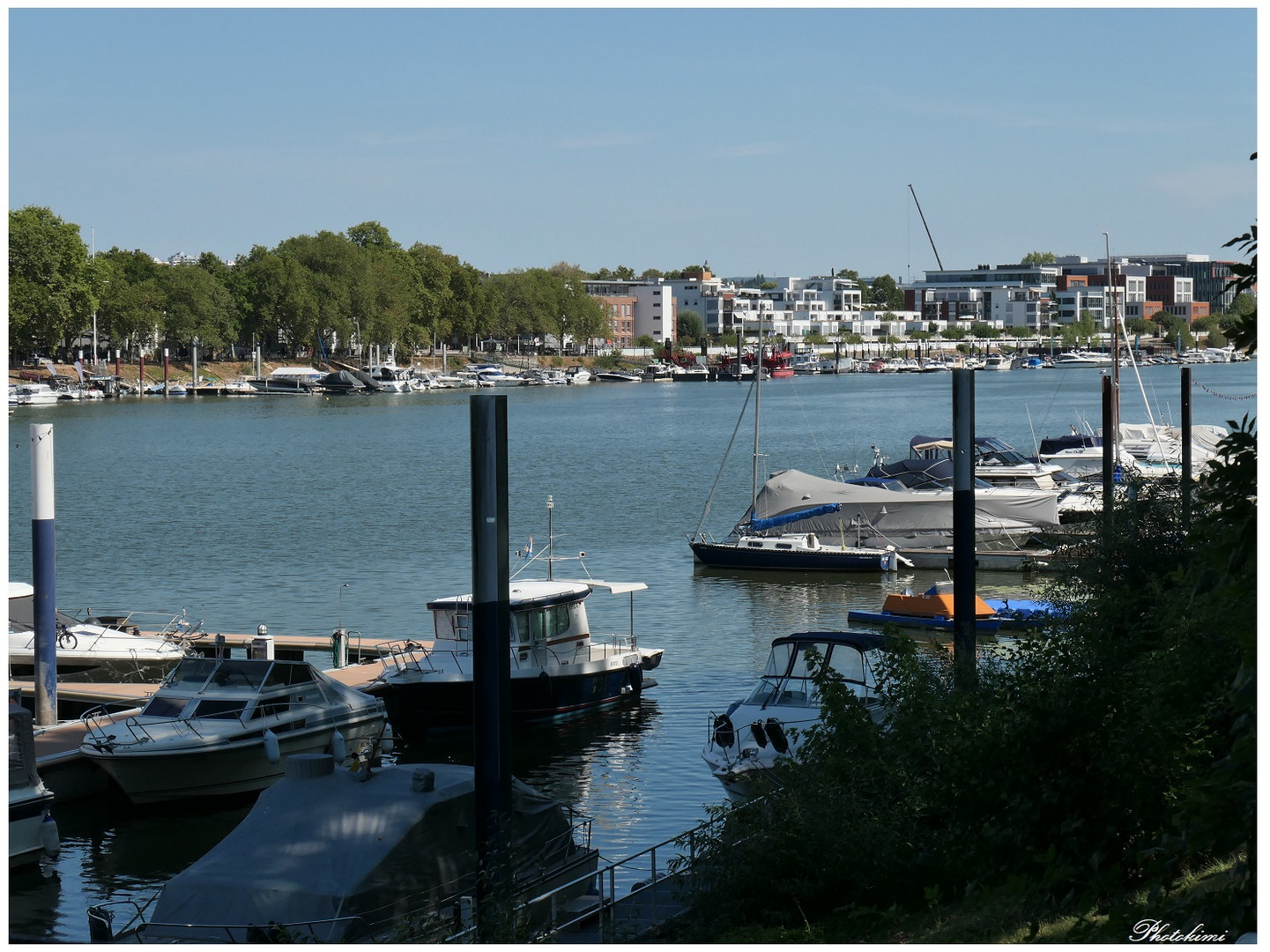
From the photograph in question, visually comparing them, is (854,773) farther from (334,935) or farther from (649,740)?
(649,740)

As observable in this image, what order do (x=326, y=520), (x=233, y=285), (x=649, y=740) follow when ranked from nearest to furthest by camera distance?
(x=649, y=740)
(x=326, y=520)
(x=233, y=285)

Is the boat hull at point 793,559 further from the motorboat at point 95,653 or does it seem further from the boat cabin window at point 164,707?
the boat cabin window at point 164,707

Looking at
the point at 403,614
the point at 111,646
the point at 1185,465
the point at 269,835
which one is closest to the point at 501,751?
the point at 269,835

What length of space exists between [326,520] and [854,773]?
42.1 m

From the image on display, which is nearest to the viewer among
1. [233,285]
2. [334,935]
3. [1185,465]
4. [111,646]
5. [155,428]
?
[334,935]

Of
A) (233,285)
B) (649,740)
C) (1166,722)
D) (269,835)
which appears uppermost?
(233,285)

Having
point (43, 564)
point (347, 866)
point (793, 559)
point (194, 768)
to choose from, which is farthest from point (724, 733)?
point (793, 559)

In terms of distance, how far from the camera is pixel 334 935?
40.1 feet

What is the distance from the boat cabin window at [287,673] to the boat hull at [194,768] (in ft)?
2.73

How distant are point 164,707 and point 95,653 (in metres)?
6.30

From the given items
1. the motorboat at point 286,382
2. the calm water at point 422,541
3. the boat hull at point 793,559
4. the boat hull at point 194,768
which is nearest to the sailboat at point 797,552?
the boat hull at point 793,559

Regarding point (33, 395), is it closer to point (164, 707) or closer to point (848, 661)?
point (164, 707)

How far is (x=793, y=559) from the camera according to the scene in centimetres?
3988

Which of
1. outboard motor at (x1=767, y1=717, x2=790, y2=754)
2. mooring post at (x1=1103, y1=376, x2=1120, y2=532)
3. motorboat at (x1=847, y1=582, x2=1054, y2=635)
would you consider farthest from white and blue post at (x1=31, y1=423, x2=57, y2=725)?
mooring post at (x1=1103, y1=376, x2=1120, y2=532)
